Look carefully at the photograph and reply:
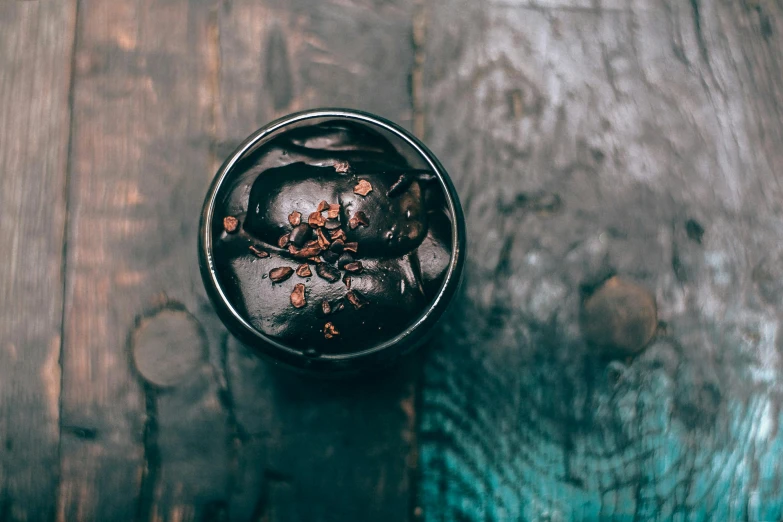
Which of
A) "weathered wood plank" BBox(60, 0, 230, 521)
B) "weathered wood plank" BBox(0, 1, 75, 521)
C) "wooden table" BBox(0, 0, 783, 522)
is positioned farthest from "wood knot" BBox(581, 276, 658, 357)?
"weathered wood plank" BBox(0, 1, 75, 521)

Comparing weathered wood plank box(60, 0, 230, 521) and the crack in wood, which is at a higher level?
weathered wood plank box(60, 0, 230, 521)

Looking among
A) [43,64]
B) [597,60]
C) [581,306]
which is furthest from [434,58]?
[43,64]

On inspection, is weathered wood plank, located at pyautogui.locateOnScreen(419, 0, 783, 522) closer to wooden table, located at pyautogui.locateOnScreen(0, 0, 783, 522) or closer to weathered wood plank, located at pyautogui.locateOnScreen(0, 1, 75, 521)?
wooden table, located at pyautogui.locateOnScreen(0, 0, 783, 522)

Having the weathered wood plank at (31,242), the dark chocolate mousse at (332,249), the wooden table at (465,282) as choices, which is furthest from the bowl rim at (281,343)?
the weathered wood plank at (31,242)

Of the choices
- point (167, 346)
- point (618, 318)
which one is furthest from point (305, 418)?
point (618, 318)

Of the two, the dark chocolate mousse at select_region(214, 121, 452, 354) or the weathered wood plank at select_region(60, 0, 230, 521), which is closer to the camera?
the dark chocolate mousse at select_region(214, 121, 452, 354)

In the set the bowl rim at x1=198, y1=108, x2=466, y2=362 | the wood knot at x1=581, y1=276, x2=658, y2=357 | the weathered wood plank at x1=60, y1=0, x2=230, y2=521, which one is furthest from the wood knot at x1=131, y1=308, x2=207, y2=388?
the wood knot at x1=581, y1=276, x2=658, y2=357

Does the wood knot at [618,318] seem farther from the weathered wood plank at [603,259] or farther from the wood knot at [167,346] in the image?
the wood knot at [167,346]

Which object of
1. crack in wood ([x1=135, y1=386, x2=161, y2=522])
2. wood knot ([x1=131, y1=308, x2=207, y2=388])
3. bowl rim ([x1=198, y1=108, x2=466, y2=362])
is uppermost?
bowl rim ([x1=198, y1=108, x2=466, y2=362])
